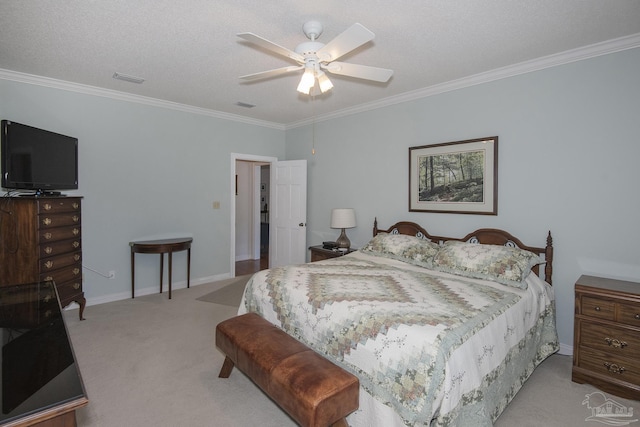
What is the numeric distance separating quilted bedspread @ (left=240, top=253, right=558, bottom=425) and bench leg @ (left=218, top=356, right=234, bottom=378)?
44 centimetres

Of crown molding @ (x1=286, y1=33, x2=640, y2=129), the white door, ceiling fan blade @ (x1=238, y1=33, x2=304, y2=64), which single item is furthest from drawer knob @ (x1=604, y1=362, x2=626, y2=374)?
the white door

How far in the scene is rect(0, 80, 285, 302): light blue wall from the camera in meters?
3.88

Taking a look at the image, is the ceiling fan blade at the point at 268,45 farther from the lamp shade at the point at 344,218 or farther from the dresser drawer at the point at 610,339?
the dresser drawer at the point at 610,339

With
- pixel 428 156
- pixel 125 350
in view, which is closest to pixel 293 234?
pixel 428 156

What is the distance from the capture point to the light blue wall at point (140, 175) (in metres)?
3.88

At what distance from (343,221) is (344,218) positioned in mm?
45

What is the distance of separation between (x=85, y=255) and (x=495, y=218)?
4.88 metres

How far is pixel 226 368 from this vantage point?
2551 mm

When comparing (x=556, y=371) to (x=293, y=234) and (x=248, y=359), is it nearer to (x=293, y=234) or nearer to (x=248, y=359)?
(x=248, y=359)

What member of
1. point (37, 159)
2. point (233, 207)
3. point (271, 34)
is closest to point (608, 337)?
point (271, 34)

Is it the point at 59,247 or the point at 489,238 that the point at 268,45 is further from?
the point at 59,247

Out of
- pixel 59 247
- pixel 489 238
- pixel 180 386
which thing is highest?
pixel 489 238

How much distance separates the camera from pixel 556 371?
8.80 ft

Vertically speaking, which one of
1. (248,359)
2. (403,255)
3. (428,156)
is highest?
(428,156)
